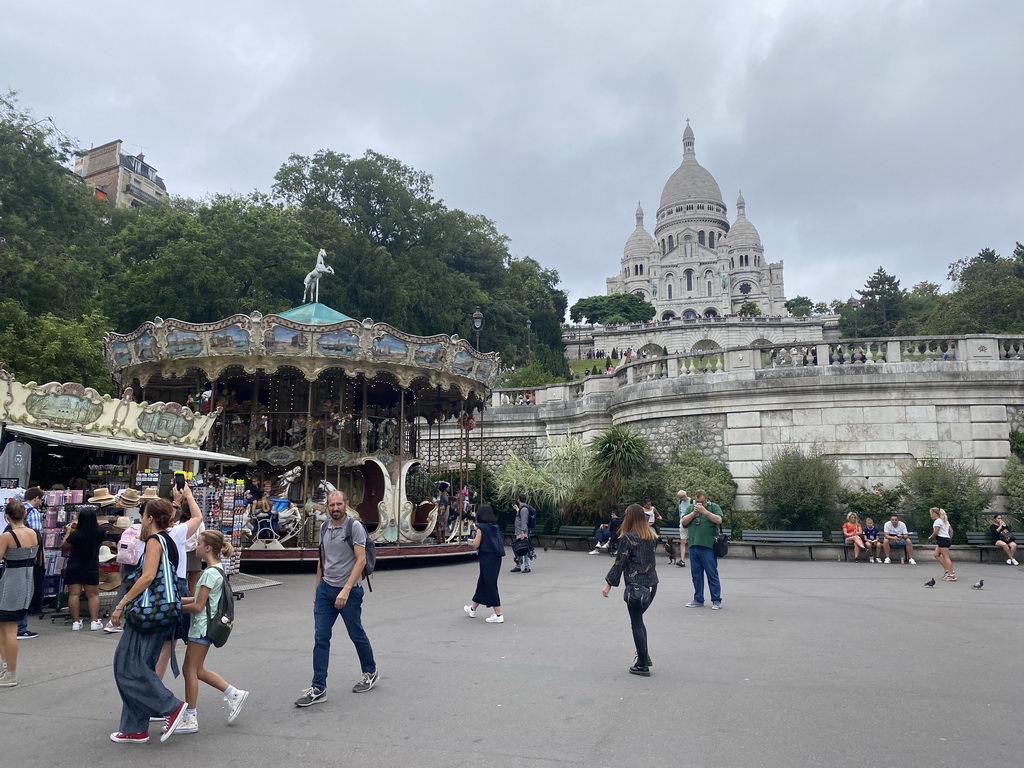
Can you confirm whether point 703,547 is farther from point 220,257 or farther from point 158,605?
point 220,257

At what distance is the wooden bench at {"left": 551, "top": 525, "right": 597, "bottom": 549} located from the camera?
2142cm

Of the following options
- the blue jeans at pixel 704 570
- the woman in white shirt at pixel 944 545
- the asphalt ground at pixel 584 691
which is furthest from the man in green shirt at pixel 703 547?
the woman in white shirt at pixel 944 545

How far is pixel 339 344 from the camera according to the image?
16750 mm

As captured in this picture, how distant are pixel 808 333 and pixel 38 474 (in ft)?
292

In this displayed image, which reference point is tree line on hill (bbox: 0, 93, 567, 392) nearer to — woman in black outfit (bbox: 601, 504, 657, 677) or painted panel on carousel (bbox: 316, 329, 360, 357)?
painted panel on carousel (bbox: 316, 329, 360, 357)

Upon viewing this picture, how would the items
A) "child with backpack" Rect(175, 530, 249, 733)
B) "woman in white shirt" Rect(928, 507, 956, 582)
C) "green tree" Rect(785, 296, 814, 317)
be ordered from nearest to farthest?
1. "child with backpack" Rect(175, 530, 249, 733)
2. "woman in white shirt" Rect(928, 507, 956, 582)
3. "green tree" Rect(785, 296, 814, 317)

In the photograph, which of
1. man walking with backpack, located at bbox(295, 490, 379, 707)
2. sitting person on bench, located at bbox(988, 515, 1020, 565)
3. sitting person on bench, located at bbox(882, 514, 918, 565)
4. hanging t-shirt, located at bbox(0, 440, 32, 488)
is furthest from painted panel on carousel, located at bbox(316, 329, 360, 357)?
sitting person on bench, located at bbox(988, 515, 1020, 565)

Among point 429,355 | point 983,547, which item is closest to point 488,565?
point 429,355

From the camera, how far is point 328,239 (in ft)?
143

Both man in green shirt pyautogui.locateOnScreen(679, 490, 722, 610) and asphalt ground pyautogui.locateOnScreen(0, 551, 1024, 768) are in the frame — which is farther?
man in green shirt pyautogui.locateOnScreen(679, 490, 722, 610)

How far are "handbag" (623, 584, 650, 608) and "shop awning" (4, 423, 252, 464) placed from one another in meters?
8.79

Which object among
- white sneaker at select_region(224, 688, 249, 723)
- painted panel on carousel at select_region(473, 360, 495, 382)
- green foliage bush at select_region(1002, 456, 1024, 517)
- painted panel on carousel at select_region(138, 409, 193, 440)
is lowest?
white sneaker at select_region(224, 688, 249, 723)

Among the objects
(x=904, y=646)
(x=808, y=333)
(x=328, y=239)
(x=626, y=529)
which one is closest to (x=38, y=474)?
(x=626, y=529)

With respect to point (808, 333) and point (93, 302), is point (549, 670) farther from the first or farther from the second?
point (808, 333)
